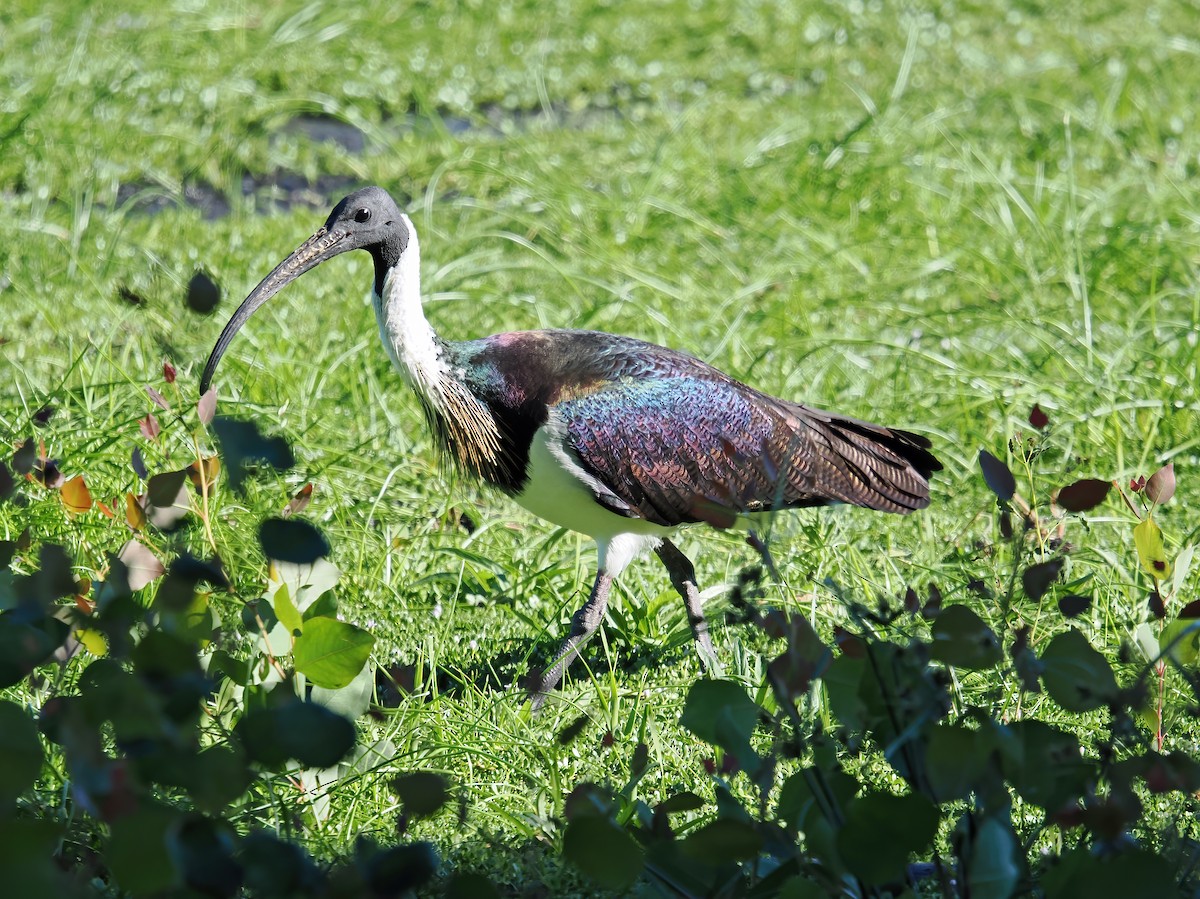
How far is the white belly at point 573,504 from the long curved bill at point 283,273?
719 mm

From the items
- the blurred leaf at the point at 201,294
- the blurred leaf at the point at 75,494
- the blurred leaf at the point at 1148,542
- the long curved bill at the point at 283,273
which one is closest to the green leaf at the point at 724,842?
the blurred leaf at the point at 201,294

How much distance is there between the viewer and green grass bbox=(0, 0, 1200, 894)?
3.68 metres

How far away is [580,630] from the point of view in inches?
138

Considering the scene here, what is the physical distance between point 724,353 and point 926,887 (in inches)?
105

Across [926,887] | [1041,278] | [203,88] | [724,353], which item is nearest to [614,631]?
[926,887]

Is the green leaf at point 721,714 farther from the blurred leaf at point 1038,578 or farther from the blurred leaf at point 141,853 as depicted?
the blurred leaf at point 141,853

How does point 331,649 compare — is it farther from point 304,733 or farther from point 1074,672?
point 1074,672

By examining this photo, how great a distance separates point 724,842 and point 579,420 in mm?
1864

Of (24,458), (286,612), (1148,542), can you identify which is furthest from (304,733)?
(1148,542)

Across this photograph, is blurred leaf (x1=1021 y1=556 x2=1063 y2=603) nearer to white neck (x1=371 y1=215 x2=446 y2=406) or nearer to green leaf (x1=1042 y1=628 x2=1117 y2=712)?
green leaf (x1=1042 y1=628 x2=1117 y2=712)

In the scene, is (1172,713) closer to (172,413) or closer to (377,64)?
(172,413)

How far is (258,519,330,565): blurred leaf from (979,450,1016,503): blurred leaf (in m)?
0.91

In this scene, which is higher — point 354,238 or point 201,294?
point 201,294

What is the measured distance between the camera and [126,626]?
180 cm
